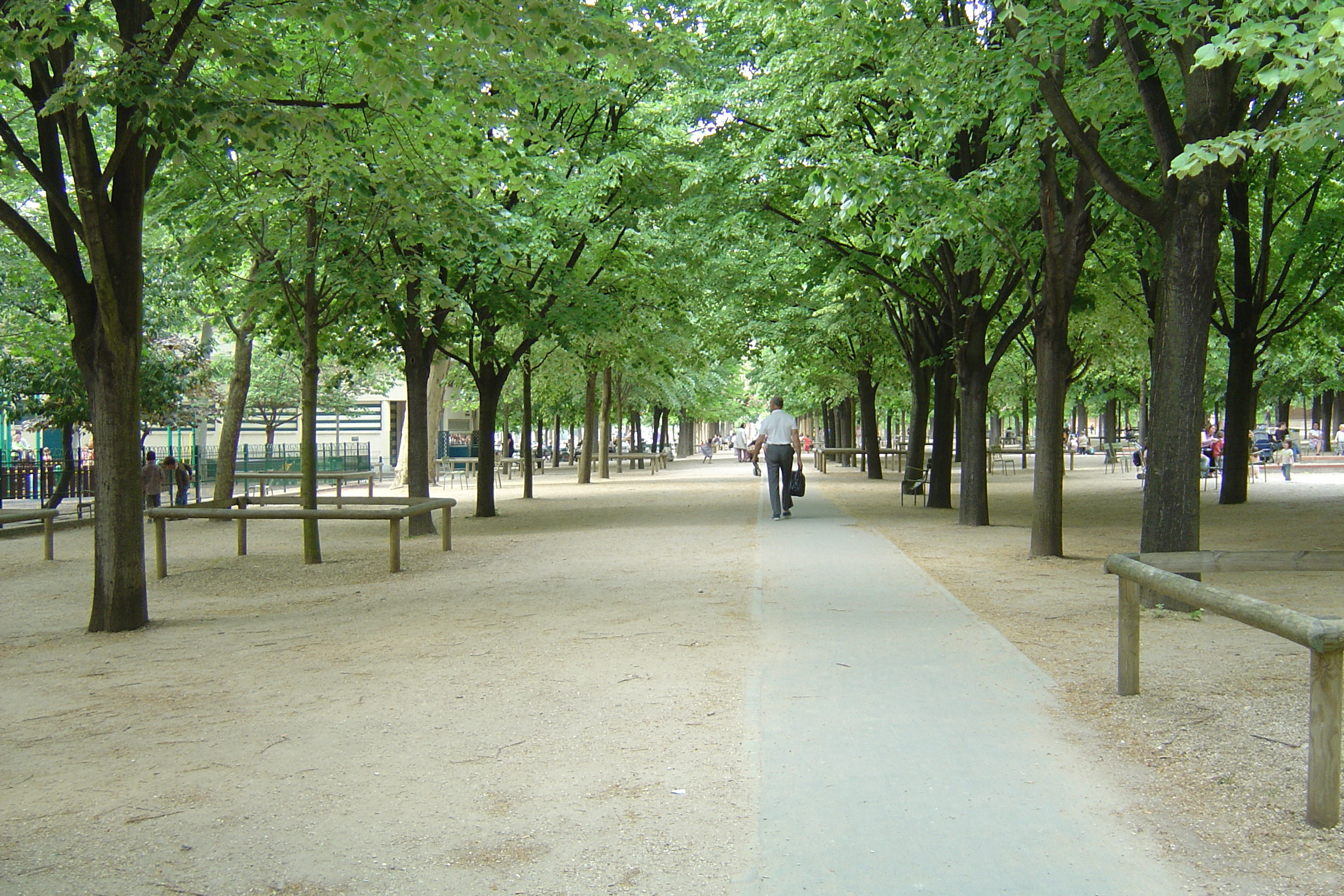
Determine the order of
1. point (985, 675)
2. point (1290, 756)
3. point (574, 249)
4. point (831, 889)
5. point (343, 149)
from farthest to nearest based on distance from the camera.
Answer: point (574, 249), point (343, 149), point (985, 675), point (1290, 756), point (831, 889)

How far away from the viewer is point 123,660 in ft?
24.2

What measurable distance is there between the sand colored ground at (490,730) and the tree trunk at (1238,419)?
11445mm

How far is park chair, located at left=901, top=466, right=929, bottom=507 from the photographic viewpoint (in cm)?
2095

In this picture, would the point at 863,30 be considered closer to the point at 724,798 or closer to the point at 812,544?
the point at 812,544

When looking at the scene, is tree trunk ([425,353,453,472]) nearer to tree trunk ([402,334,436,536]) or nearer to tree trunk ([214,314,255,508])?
tree trunk ([214,314,255,508])

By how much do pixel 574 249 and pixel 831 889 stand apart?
1638 cm

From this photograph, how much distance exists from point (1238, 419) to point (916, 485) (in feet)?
20.8

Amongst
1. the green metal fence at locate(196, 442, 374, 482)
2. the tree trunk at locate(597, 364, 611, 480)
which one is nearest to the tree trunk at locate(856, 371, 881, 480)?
the tree trunk at locate(597, 364, 611, 480)

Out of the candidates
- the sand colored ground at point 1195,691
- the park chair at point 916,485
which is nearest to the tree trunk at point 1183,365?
the sand colored ground at point 1195,691

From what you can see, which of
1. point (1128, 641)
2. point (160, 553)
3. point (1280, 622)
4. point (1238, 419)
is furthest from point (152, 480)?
point (1238, 419)

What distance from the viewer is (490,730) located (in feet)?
17.7

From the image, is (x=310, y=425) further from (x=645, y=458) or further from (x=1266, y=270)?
(x=645, y=458)

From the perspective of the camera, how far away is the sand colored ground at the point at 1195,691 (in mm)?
3818

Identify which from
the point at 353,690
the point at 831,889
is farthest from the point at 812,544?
the point at 831,889
